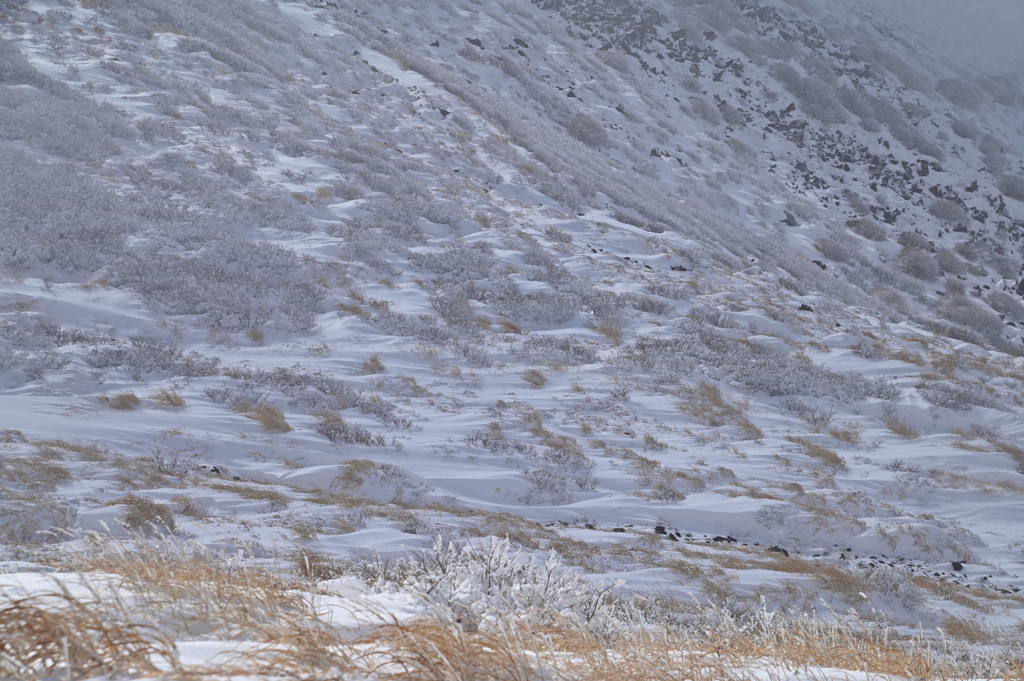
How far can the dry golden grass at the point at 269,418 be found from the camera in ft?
20.8

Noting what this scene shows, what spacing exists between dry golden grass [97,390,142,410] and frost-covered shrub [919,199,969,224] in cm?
2987

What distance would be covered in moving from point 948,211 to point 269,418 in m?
29.1

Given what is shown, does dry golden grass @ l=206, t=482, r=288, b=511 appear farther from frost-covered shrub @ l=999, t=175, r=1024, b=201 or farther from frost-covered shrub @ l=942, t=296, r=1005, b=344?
frost-covered shrub @ l=999, t=175, r=1024, b=201

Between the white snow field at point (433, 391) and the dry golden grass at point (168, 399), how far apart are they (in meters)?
0.04

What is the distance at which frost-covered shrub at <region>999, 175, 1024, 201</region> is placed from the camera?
28.1m

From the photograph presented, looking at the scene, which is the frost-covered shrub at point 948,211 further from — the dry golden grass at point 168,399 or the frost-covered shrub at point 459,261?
the dry golden grass at point 168,399

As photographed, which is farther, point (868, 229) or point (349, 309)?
point (868, 229)

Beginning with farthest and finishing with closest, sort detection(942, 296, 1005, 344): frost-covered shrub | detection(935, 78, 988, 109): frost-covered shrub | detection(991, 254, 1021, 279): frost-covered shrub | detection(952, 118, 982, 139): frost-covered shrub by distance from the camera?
detection(935, 78, 988, 109): frost-covered shrub < detection(952, 118, 982, 139): frost-covered shrub < detection(991, 254, 1021, 279): frost-covered shrub < detection(942, 296, 1005, 344): frost-covered shrub

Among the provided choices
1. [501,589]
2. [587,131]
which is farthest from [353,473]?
[587,131]

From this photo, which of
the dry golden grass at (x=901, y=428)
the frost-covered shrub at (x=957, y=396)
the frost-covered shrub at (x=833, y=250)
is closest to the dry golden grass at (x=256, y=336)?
the dry golden grass at (x=901, y=428)

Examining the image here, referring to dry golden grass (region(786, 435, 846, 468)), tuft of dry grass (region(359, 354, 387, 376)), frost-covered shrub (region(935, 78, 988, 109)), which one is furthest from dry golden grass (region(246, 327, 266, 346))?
frost-covered shrub (region(935, 78, 988, 109))

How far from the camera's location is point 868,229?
76.0 ft

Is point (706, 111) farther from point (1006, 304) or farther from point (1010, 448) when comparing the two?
point (1010, 448)

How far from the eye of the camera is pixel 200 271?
9.02 m
